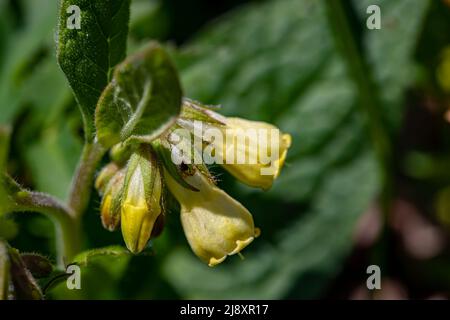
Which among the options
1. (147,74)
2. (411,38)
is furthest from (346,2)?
(147,74)

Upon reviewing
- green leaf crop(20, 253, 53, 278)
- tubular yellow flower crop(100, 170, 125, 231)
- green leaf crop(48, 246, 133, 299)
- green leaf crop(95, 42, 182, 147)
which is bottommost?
green leaf crop(48, 246, 133, 299)

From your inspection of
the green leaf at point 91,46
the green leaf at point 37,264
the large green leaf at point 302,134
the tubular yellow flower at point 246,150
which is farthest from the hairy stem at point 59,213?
the large green leaf at point 302,134

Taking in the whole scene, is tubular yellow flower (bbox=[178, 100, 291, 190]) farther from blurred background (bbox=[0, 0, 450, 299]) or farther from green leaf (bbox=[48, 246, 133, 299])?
blurred background (bbox=[0, 0, 450, 299])

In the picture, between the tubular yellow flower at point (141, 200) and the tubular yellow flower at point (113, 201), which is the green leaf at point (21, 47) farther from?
the tubular yellow flower at point (141, 200)

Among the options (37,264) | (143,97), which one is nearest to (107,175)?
(37,264)

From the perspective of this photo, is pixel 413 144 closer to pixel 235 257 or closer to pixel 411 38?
pixel 411 38

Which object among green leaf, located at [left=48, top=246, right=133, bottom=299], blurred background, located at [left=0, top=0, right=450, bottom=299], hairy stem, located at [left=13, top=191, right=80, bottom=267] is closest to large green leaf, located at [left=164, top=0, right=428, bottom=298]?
blurred background, located at [left=0, top=0, right=450, bottom=299]
